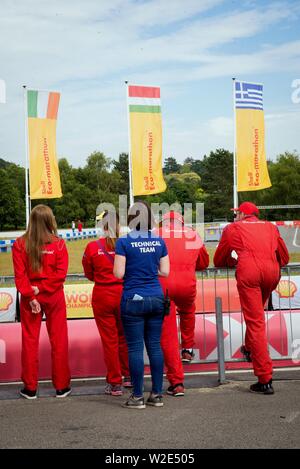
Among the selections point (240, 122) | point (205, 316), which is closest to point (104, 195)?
point (240, 122)

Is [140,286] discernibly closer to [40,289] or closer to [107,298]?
[107,298]

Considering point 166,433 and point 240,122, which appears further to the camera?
point 240,122

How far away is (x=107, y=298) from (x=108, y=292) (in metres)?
0.05

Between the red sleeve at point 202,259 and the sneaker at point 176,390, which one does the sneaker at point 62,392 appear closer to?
the sneaker at point 176,390

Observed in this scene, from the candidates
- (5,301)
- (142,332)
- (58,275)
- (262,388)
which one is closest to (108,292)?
(58,275)

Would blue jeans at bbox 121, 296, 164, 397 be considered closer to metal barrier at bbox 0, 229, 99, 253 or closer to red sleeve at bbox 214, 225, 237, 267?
red sleeve at bbox 214, 225, 237, 267

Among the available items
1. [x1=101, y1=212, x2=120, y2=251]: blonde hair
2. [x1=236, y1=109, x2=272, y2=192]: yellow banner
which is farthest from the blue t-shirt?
[x1=236, y1=109, x2=272, y2=192]: yellow banner

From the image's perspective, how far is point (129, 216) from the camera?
19.3ft

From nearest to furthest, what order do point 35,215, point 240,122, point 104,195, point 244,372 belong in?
point 35,215, point 244,372, point 240,122, point 104,195

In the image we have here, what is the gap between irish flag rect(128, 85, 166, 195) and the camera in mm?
24578

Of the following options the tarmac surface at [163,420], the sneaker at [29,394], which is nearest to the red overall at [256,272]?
the tarmac surface at [163,420]

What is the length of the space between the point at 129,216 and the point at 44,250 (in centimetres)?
101

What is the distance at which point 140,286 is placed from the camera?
5.81 m
